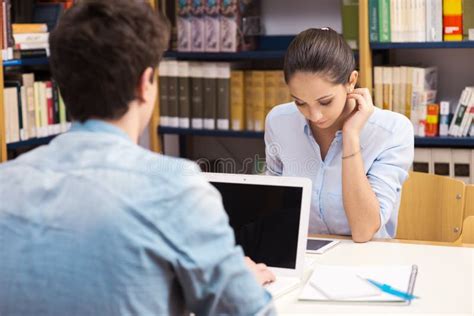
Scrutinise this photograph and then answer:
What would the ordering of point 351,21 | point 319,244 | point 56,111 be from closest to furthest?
point 319,244, point 351,21, point 56,111

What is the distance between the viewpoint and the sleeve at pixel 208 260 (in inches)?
39.9

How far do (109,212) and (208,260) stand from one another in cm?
14

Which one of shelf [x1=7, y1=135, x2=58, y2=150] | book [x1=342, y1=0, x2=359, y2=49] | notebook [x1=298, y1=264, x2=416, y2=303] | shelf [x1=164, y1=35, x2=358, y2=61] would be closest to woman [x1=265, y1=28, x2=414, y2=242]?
notebook [x1=298, y1=264, x2=416, y2=303]

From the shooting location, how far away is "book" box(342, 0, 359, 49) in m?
3.45

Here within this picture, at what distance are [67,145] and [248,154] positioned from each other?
3014 millimetres

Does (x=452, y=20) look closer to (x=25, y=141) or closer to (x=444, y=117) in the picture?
(x=444, y=117)

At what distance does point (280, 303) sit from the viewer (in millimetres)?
1615

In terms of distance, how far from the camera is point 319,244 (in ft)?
6.61

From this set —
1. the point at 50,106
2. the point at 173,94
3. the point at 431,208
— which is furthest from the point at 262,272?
the point at 173,94

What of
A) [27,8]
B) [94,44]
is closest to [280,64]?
[27,8]

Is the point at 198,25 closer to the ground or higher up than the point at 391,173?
Answer: higher up

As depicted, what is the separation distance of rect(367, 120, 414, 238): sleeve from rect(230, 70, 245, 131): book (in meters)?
1.57

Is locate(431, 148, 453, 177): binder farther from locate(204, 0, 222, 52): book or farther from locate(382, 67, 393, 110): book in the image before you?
locate(204, 0, 222, 52): book

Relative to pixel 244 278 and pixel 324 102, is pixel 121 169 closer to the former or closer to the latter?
pixel 244 278
